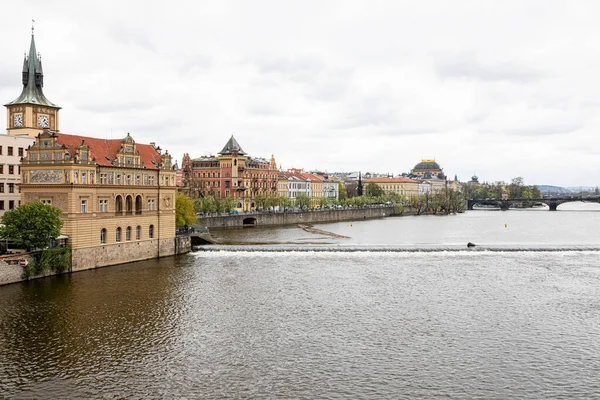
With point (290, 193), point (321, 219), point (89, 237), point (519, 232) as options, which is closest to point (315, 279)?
point (89, 237)

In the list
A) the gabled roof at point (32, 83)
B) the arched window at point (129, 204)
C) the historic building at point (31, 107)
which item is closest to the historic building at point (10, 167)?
the historic building at point (31, 107)

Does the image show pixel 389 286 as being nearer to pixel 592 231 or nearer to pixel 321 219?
pixel 592 231

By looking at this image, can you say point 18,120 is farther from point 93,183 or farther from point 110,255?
point 110,255

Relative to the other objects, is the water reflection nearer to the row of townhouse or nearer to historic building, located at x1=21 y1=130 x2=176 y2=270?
historic building, located at x1=21 y1=130 x2=176 y2=270

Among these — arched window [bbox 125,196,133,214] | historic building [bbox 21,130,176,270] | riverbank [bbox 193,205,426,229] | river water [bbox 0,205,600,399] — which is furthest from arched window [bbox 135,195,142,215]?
riverbank [bbox 193,205,426,229]

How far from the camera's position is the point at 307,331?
32.9 meters

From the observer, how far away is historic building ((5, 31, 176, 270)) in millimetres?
50125

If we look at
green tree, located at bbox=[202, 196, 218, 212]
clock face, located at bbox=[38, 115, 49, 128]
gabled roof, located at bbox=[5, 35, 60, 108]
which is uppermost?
gabled roof, located at bbox=[5, 35, 60, 108]

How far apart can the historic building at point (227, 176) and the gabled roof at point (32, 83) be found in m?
65.6

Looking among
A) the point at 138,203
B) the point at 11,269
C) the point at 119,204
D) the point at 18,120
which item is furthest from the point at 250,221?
the point at 11,269

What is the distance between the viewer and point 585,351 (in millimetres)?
29672

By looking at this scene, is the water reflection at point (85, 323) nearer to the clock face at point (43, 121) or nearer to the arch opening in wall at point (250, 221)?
the clock face at point (43, 121)

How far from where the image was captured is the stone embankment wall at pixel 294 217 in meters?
100

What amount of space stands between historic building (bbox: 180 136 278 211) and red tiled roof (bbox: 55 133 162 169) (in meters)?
68.3
